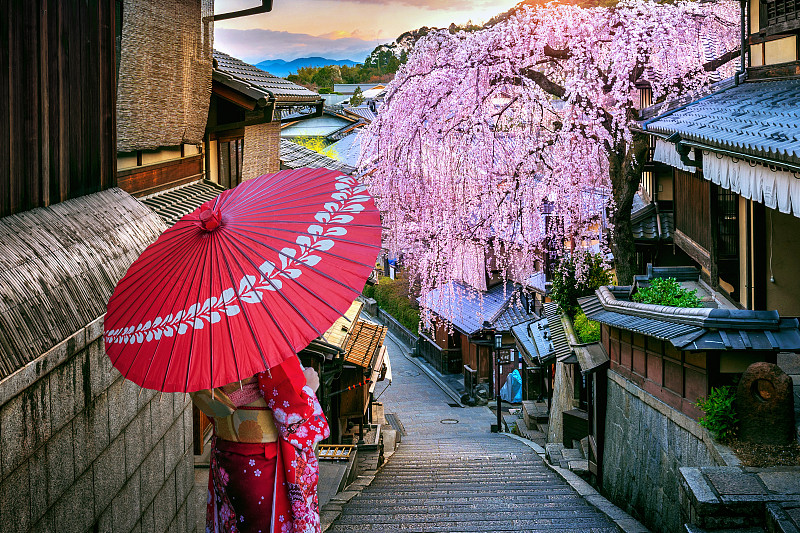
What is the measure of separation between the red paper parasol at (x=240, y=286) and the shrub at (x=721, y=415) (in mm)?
4591

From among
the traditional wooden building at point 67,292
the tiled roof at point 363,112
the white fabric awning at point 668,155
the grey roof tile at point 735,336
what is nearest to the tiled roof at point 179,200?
the traditional wooden building at point 67,292

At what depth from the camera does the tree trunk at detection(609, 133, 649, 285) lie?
39.4 feet

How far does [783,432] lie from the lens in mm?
6211

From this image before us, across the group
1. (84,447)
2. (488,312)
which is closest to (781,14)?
(84,447)

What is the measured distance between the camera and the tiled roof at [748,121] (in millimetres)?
5770

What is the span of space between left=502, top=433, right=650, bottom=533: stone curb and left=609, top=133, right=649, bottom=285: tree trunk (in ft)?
11.7

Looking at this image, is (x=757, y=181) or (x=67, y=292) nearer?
(x=67, y=292)

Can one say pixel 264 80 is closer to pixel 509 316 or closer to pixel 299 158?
pixel 299 158

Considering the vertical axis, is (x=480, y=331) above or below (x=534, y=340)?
below

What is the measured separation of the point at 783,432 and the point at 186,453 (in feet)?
17.6

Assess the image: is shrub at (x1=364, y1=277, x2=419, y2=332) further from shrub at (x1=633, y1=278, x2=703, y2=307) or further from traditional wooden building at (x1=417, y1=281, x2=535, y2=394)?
shrub at (x1=633, y1=278, x2=703, y2=307)

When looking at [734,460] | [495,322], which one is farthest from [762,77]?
[495,322]

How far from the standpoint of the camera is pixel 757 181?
21.7 feet

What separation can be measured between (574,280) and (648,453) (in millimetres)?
7103
